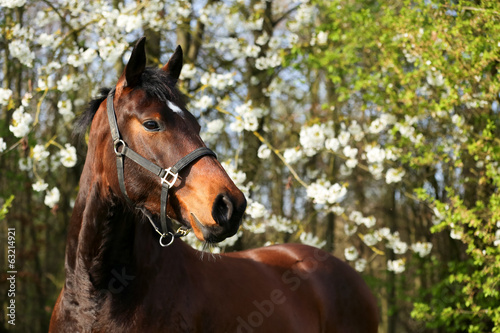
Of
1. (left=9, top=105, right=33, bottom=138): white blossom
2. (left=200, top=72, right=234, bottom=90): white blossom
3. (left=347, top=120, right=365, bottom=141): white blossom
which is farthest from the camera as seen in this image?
(left=347, top=120, right=365, bottom=141): white blossom

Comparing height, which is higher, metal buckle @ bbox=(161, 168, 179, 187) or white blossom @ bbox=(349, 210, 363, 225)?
metal buckle @ bbox=(161, 168, 179, 187)

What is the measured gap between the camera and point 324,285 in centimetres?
389

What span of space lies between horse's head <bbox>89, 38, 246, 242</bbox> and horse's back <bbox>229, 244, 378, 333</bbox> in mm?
1424

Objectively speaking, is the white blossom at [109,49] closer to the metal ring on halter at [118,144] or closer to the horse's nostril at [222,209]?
the metal ring on halter at [118,144]

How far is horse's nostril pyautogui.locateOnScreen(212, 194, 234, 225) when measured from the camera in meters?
2.18

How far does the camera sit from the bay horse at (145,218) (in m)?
2.37

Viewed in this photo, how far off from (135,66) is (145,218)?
0.81m

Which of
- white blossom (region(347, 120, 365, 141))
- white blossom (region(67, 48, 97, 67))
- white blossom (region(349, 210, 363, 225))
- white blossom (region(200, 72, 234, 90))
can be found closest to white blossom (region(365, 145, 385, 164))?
white blossom (region(347, 120, 365, 141))

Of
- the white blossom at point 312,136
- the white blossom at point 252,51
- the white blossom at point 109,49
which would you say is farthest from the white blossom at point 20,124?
the white blossom at point 312,136

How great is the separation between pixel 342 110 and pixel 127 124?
654 centimetres

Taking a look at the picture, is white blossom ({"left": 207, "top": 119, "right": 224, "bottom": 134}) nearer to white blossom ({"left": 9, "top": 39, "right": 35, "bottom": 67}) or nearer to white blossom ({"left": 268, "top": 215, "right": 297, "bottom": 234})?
white blossom ({"left": 268, "top": 215, "right": 297, "bottom": 234})

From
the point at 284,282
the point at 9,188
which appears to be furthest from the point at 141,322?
the point at 9,188

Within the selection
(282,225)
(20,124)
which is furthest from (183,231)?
(282,225)

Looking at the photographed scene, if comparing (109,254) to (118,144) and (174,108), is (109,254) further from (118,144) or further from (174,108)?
(174,108)
